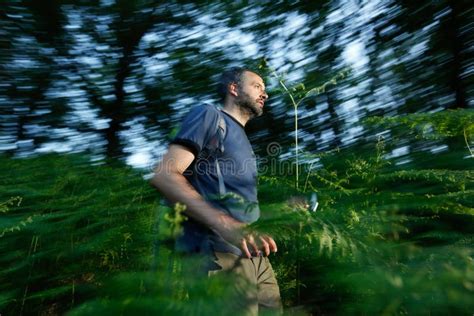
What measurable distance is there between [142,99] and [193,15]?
4.67ft

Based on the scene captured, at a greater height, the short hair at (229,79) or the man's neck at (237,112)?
the short hair at (229,79)

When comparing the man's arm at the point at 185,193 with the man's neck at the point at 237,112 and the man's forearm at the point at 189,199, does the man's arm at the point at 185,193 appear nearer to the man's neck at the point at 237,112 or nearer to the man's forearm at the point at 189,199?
the man's forearm at the point at 189,199

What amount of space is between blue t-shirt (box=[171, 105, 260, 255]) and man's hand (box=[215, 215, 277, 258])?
0.49ft

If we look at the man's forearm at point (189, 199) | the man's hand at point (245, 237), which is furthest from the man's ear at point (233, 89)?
the man's hand at point (245, 237)

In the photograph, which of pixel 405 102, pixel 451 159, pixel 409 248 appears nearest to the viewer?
pixel 409 248

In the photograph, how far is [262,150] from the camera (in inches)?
166

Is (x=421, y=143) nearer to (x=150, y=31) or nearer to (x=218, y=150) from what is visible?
(x=218, y=150)

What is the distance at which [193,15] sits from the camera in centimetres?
654

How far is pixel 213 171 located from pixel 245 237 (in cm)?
53

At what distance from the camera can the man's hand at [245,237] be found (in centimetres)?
89

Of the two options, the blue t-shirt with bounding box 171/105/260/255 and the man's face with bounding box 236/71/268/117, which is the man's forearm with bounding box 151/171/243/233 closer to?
the blue t-shirt with bounding box 171/105/260/255

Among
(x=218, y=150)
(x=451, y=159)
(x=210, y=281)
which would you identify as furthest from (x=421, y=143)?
(x=210, y=281)

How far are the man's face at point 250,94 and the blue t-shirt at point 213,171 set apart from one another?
0.15 metres

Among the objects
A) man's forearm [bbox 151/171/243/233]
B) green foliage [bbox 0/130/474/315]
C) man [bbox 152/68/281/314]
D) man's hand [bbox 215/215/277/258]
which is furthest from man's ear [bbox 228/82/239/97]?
man's hand [bbox 215/215/277/258]
